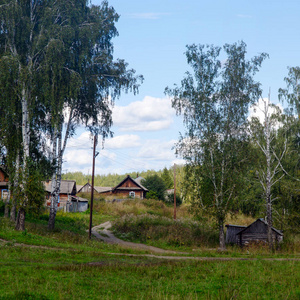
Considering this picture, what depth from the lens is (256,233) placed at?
28.4m

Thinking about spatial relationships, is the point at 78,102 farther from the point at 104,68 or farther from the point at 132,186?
the point at 132,186

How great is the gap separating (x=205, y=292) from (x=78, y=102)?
21271 millimetres

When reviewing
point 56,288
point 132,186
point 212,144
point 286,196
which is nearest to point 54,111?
point 212,144

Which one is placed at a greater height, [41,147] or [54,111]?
[54,111]

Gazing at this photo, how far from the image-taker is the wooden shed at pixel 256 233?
1089 inches

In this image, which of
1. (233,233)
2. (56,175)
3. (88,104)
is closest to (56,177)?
(56,175)

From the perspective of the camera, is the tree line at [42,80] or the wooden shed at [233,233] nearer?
the tree line at [42,80]

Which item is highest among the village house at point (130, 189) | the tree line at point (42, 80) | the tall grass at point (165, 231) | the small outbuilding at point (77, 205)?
the tree line at point (42, 80)

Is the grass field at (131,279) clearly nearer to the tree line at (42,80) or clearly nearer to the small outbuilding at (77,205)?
the tree line at (42,80)

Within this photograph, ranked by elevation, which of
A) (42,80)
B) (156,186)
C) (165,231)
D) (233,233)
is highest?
(42,80)

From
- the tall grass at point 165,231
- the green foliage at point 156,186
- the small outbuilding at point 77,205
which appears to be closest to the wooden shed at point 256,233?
the tall grass at point 165,231

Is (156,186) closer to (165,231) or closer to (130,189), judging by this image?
(130,189)

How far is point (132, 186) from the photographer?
7444 centimetres

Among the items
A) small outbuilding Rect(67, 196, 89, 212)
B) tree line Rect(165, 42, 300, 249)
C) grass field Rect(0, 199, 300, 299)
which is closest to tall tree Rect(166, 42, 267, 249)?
tree line Rect(165, 42, 300, 249)
